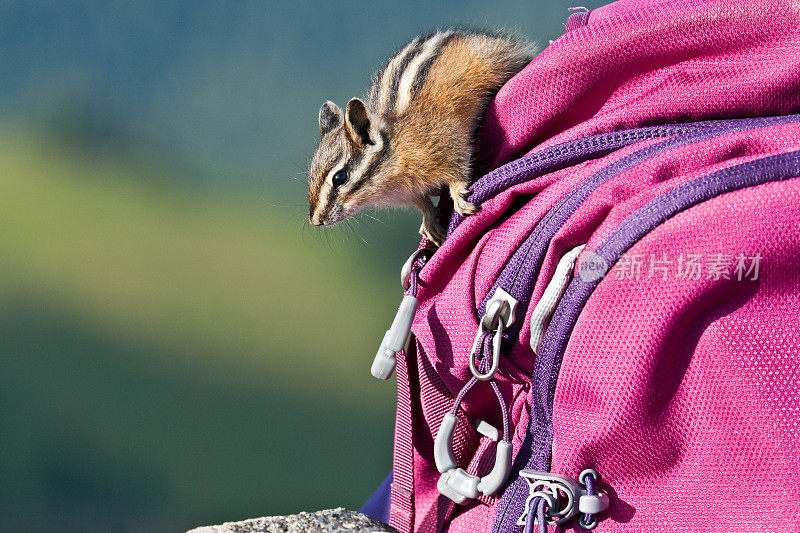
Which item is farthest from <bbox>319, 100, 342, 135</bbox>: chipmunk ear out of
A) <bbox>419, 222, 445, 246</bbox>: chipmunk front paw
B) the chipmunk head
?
<bbox>419, 222, 445, 246</bbox>: chipmunk front paw

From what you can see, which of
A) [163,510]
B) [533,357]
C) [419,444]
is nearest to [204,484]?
[163,510]

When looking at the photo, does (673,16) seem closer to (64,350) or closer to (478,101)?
(478,101)

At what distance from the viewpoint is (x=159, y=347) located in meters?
1.16

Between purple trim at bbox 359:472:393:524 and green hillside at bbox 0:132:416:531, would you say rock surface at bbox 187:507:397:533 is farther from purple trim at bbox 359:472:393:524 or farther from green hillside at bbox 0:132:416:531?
green hillside at bbox 0:132:416:531

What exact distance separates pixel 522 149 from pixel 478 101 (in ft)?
0.28

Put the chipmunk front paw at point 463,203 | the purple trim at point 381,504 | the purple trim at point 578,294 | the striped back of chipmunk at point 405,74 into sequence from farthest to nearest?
the purple trim at point 381,504 < the striped back of chipmunk at point 405,74 < the chipmunk front paw at point 463,203 < the purple trim at point 578,294

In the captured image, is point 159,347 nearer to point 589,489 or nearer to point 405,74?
point 405,74

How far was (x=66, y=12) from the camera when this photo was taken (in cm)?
110

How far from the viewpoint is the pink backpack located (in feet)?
1.95

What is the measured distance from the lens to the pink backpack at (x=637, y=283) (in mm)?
595

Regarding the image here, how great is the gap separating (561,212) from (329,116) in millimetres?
323

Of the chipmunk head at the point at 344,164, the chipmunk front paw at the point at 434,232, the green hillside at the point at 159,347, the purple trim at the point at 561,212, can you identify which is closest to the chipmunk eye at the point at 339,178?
the chipmunk head at the point at 344,164

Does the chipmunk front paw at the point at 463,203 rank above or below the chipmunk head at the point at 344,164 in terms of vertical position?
below

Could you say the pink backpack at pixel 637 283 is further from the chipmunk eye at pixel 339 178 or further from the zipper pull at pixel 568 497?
the chipmunk eye at pixel 339 178
